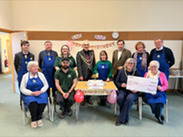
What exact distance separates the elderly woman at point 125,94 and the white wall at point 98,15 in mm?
2062

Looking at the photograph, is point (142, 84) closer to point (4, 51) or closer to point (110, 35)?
point (110, 35)

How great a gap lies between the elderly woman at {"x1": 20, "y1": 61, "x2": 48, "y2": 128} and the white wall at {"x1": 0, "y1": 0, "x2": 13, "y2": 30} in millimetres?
2456

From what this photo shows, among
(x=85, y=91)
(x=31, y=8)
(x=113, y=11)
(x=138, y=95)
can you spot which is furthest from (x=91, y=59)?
(x=31, y=8)

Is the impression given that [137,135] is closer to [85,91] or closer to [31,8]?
[85,91]

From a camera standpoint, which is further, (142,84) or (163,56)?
(163,56)

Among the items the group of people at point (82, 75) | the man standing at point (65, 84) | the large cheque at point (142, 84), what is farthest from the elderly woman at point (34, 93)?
the large cheque at point (142, 84)

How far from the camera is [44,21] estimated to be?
417 centimetres

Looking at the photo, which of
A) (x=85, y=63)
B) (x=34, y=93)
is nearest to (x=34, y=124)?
(x=34, y=93)

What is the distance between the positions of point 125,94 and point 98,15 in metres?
2.81

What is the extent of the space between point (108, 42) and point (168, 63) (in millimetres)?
1967

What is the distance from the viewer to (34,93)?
7.57 feet

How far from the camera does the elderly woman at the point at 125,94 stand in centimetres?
241

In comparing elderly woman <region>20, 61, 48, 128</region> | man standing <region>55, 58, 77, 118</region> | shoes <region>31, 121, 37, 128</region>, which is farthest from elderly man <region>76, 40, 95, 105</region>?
shoes <region>31, 121, 37, 128</region>

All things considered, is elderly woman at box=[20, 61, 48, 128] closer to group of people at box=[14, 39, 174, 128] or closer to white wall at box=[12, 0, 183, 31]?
group of people at box=[14, 39, 174, 128]
